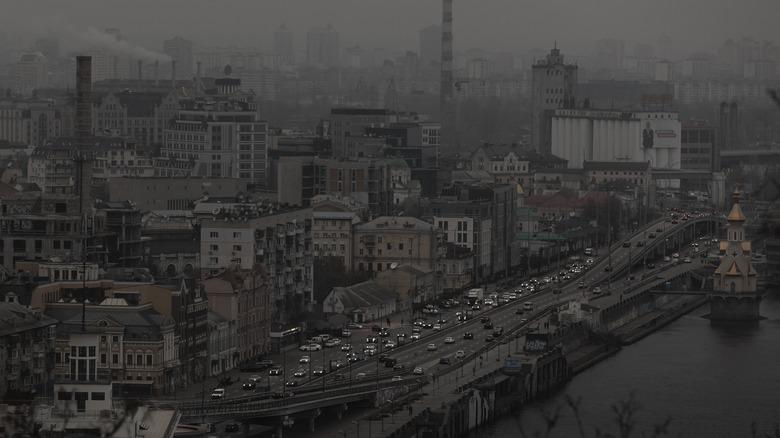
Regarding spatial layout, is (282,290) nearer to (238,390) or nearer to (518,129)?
(238,390)

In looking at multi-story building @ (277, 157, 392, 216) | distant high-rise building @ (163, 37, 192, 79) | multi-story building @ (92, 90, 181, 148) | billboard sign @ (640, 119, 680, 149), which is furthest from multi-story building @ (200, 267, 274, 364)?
distant high-rise building @ (163, 37, 192, 79)

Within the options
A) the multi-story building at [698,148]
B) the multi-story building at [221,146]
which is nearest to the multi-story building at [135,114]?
the multi-story building at [221,146]

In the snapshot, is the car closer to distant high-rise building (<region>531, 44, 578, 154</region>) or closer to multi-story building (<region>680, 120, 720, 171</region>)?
multi-story building (<region>680, 120, 720, 171</region>)

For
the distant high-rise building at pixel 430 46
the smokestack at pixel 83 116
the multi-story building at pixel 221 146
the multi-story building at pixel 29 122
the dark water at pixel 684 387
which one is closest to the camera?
the dark water at pixel 684 387

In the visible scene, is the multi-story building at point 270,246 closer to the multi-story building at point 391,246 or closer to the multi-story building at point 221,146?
the multi-story building at point 391,246

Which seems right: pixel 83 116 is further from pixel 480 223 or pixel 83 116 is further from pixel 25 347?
pixel 25 347

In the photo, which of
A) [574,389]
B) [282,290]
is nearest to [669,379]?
[574,389]
